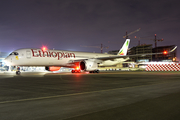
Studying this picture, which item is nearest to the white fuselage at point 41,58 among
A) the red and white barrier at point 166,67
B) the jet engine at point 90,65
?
the jet engine at point 90,65

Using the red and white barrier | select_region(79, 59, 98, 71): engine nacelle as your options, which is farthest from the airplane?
the red and white barrier

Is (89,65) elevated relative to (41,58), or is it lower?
lower

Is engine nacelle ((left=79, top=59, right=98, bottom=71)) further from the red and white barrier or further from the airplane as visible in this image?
the red and white barrier

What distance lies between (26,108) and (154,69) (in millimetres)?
37179

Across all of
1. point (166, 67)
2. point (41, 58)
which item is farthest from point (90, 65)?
point (166, 67)

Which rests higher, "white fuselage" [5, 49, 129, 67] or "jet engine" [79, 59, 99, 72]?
"white fuselage" [5, 49, 129, 67]

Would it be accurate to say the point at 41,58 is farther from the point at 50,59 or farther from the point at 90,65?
the point at 90,65

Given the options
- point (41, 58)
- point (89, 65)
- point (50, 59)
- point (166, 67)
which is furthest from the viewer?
point (166, 67)

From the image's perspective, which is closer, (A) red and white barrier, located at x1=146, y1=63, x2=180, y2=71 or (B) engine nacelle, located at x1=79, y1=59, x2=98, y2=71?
(B) engine nacelle, located at x1=79, y1=59, x2=98, y2=71

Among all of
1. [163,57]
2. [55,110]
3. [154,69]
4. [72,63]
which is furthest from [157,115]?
[163,57]

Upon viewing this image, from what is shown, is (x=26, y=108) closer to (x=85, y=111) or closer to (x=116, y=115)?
(x=85, y=111)

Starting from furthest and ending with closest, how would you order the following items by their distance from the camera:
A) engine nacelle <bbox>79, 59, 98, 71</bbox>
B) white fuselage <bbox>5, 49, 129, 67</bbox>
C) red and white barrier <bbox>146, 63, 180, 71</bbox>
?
1. red and white barrier <bbox>146, 63, 180, 71</bbox>
2. engine nacelle <bbox>79, 59, 98, 71</bbox>
3. white fuselage <bbox>5, 49, 129, 67</bbox>

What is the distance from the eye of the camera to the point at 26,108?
5023mm

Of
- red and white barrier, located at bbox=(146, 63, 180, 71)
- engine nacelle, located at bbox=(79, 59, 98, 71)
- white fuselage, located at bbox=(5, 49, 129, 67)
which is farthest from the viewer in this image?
red and white barrier, located at bbox=(146, 63, 180, 71)
